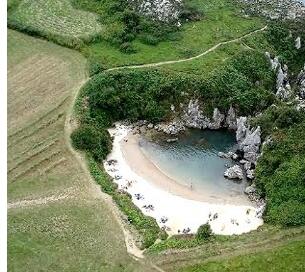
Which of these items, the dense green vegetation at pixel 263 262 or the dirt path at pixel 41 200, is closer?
the dense green vegetation at pixel 263 262

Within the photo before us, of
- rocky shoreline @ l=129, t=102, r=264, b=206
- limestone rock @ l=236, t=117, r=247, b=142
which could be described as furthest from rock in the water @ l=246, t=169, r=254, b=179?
limestone rock @ l=236, t=117, r=247, b=142

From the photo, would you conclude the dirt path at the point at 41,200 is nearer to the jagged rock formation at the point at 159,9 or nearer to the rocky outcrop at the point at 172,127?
the rocky outcrop at the point at 172,127

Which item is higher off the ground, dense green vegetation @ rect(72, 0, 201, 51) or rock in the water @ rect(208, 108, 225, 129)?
dense green vegetation @ rect(72, 0, 201, 51)

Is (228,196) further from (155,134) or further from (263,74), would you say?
(263,74)

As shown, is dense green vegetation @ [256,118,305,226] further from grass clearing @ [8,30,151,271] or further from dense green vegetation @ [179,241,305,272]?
grass clearing @ [8,30,151,271]

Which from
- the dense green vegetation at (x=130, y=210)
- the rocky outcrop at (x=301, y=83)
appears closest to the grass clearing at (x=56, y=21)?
the dense green vegetation at (x=130, y=210)
